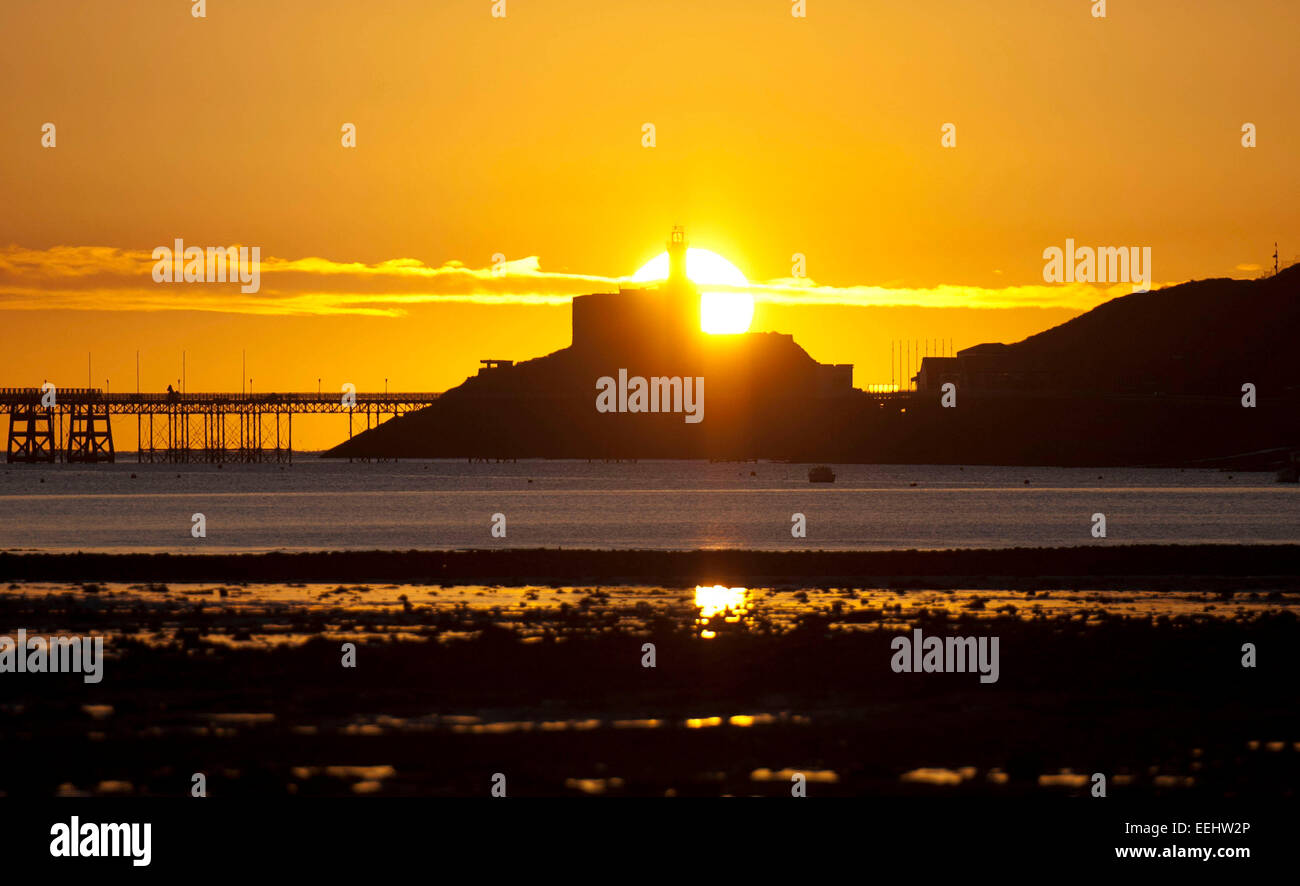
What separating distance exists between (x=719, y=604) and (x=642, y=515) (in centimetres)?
6514

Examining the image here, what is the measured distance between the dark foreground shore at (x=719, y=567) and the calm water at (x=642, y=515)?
10491 millimetres

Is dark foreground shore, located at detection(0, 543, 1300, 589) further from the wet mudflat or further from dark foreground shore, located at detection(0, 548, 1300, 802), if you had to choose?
the wet mudflat

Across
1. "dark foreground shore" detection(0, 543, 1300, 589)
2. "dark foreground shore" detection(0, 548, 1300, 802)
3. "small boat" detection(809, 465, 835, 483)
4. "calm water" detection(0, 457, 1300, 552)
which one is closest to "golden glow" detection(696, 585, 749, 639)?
"dark foreground shore" detection(0, 548, 1300, 802)

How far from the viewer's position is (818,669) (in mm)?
25062

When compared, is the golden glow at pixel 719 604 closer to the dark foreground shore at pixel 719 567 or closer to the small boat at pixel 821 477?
the dark foreground shore at pixel 719 567

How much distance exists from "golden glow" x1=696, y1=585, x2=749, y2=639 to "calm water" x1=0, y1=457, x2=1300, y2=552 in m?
21.4

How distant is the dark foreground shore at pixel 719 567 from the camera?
44.8 metres

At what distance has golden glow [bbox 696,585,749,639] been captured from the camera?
32.4 meters

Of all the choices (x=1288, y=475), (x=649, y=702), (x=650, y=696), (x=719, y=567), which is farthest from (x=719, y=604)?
(x=1288, y=475)
